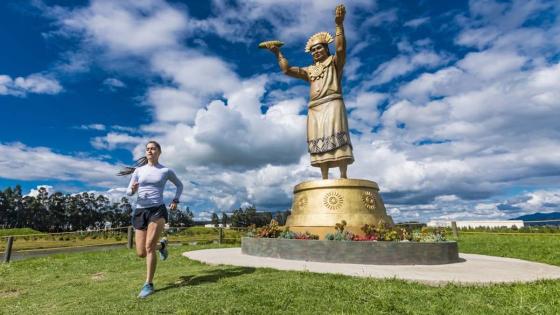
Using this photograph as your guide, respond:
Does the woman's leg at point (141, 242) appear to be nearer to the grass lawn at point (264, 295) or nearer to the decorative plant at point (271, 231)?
the grass lawn at point (264, 295)

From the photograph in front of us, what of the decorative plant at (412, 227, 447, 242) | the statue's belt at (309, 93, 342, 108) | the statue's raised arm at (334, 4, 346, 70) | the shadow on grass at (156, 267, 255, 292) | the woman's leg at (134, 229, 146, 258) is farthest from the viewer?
the statue's belt at (309, 93, 342, 108)

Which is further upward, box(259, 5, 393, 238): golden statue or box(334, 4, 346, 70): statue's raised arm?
box(334, 4, 346, 70): statue's raised arm

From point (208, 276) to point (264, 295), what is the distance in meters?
1.83

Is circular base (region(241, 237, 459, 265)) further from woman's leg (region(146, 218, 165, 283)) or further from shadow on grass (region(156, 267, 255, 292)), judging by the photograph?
woman's leg (region(146, 218, 165, 283))

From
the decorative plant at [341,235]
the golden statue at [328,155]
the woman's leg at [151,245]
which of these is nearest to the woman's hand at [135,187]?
the woman's leg at [151,245]

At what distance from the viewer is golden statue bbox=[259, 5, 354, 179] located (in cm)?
1185

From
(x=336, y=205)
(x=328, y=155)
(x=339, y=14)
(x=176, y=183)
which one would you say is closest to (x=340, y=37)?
(x=339, y=14)

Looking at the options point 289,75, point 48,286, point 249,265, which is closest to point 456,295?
point 249,265

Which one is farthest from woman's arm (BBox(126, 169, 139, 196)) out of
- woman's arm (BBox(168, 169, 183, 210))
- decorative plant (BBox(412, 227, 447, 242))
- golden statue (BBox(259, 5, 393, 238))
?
decorative plant (BBox(412, 227, 447, 242))

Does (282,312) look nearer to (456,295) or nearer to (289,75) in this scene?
(456,295)

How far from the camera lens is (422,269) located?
761cm

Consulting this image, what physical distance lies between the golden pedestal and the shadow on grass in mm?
3645

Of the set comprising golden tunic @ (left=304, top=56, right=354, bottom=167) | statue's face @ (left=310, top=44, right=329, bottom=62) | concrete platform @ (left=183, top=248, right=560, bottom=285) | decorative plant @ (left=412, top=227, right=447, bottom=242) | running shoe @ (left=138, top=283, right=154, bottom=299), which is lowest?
concrete platform @ (left=183, top=248, right=560, bottom=285)

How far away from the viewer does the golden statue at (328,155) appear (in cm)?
1077
